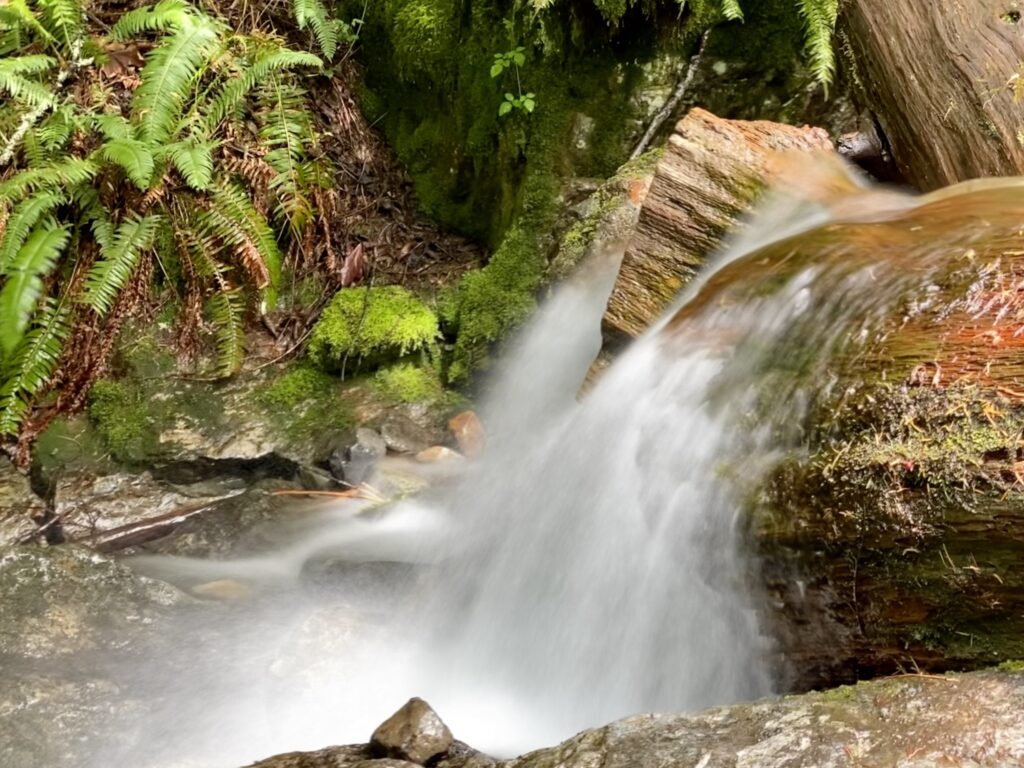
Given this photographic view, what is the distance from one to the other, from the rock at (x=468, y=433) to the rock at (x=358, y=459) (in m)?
0.39

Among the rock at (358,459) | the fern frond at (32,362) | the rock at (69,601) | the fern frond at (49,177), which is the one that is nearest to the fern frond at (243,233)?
the fern frond at (49,177)

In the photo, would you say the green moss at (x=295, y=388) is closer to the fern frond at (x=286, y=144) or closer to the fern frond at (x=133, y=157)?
the fern frond at (x=286, y=144)

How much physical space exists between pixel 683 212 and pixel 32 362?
3.50m

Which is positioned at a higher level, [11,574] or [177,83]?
[177,83]

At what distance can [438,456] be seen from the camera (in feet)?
14.6

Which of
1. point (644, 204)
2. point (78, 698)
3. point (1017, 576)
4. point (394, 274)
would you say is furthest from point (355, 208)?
point (1017, 576)

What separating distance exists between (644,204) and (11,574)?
2987 mm

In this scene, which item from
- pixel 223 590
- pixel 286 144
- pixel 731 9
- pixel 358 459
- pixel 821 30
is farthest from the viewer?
pixel 286 144

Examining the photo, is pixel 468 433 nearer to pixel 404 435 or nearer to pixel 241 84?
pixel 404 435

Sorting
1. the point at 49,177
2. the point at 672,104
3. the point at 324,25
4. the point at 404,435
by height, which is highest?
the point at 324,25

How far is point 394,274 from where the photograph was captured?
5.32m

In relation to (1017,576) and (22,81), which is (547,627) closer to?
(1017,576)

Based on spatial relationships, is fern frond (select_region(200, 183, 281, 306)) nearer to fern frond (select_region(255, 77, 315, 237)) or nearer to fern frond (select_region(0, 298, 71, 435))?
fern frond (select_region(255, 77, 315, 237))

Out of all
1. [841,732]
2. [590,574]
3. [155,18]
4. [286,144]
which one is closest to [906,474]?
[841,732]
